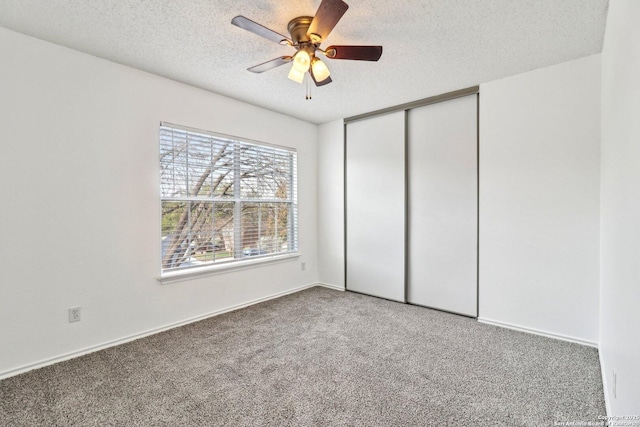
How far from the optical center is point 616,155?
1.59 meters

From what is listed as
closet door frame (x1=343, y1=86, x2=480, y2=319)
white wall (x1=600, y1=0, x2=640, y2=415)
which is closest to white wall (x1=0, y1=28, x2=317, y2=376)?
closet door frame (x1=343, y1=86, x2=480, y2=319)

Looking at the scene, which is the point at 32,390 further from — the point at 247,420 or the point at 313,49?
the point at 313,49

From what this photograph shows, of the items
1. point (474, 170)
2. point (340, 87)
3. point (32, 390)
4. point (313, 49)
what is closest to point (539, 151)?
point (474, 170)

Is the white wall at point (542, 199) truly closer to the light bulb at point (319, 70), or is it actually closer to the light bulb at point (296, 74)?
the light bulb at point (319, 70)

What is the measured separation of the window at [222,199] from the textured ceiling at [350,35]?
0.73m

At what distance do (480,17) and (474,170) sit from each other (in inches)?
62.8

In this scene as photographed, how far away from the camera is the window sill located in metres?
2.98

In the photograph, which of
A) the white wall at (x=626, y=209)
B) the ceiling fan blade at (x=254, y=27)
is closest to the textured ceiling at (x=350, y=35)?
the ceiling fan blade at (x=254, y=27)

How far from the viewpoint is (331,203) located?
4.47m

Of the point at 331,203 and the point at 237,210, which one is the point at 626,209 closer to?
the point at 237,210

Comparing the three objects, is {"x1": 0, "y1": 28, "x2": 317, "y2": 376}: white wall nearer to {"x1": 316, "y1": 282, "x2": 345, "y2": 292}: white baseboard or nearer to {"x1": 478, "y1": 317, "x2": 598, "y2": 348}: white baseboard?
{"x1": 316, "y1": 282, "x2": 345, "y2": 292}: white baseboard

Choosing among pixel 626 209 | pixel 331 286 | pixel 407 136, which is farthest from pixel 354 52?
pixel 331 286

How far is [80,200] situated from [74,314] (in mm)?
923

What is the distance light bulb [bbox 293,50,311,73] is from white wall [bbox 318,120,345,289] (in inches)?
89.4
